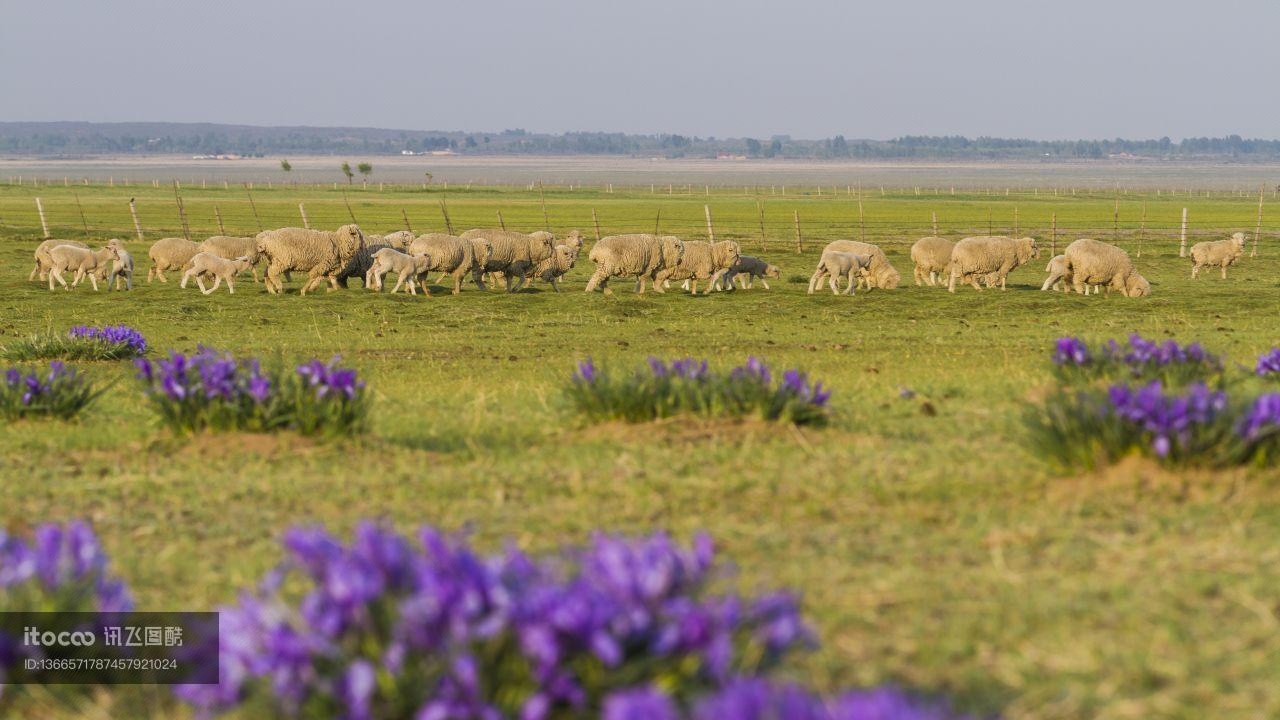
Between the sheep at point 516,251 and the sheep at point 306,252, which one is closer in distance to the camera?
the sheep at point 306,252

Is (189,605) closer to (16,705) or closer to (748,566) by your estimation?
(16,705)

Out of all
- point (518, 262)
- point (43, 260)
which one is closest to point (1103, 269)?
point (518, 262)

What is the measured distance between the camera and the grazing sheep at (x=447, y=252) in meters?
32.2

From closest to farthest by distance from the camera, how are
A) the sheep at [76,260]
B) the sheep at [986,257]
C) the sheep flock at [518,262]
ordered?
the sheep at [76,260]
the sheep flock at [518,262]
the sheep at [986,257]

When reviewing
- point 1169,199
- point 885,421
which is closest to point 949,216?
point 1169,199

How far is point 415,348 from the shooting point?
2052cm

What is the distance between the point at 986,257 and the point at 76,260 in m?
21.0

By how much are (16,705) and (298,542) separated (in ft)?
4.55

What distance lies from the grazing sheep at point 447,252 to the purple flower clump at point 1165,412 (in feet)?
82.6

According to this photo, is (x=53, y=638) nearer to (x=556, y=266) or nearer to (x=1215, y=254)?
(x=556, y=266)

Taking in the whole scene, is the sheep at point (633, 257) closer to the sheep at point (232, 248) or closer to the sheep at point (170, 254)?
the sheep at point (232, 248)

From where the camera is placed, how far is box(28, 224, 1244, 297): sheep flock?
3189 cm

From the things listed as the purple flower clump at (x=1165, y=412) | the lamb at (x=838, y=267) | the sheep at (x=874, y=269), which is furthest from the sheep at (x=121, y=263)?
the purple flower clump at (x=1165, y=412)

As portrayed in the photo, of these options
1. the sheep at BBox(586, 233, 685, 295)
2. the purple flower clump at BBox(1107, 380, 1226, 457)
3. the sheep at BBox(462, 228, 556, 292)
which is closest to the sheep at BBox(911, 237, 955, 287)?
the sheep at BBox(586, 233, 685, 295)
